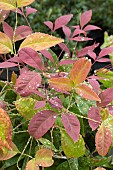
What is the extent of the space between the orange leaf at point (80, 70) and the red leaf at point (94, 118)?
0.10 m

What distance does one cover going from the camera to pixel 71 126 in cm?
70

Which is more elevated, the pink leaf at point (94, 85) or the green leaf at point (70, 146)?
the pink leaf at point (94, 85)

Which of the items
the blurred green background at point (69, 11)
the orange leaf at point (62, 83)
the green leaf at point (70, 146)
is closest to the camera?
the orange leaf at point (62, 83)

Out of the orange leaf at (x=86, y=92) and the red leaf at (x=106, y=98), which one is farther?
the red leaf at (x=106, y=98)

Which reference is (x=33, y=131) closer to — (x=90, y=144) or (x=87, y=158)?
(x=87, y=158)

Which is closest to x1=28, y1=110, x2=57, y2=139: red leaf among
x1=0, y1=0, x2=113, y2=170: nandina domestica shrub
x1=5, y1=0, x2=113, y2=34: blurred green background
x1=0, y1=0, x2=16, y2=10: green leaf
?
x1=0, y1=0, x2=113, y2=170: nandina domestica shrub

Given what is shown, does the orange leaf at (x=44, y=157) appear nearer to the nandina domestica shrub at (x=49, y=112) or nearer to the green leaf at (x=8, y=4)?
the nandina domestica shrub at (x=49, y=112)

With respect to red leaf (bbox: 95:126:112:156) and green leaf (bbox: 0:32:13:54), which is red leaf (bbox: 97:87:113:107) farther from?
green leaf (bbox: 0:32:13:54)

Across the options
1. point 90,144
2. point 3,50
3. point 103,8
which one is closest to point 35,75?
point 3,50

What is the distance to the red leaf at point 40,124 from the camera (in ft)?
2.31

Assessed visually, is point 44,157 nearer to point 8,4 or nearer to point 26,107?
point 26,107

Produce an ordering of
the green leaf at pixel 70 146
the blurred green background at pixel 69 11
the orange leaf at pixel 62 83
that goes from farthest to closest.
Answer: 1. the blurred green background at pixel 69 11
2. the green leaf at pixel 70 146
3. the orange leaf at pixel 62 83

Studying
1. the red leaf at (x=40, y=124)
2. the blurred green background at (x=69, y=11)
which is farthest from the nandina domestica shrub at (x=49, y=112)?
the blurred green background at (x=69, y=11)

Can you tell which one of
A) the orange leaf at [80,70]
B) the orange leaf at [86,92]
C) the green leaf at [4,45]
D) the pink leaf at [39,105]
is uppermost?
the green leaf at [4,45]
